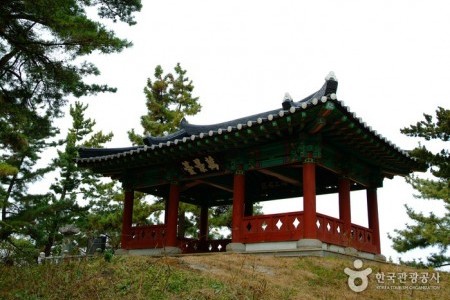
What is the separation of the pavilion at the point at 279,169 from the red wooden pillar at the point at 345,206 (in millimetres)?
30

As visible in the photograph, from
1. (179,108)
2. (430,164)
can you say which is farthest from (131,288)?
(179,108)

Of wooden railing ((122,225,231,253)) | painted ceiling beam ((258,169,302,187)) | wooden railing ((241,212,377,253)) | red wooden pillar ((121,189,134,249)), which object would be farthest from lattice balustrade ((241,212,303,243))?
red wooden pillar ((121,189,134,249))

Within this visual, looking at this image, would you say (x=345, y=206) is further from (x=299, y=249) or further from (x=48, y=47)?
(x=48, y=47)

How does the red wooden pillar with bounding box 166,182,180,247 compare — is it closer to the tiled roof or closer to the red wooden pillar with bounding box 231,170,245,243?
the tiled roof

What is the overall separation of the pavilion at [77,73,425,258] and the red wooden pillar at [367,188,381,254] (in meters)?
0.03

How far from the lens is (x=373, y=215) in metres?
16.4

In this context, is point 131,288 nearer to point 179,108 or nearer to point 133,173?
point 133,173

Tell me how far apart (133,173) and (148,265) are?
867 centimetres

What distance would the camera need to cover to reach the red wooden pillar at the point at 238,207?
14.2m

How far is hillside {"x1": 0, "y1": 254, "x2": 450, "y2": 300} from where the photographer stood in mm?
7996

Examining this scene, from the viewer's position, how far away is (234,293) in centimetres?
800

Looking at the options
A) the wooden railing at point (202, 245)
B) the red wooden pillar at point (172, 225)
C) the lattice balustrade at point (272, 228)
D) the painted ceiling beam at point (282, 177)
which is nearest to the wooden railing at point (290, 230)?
the lattice balustrade at point (272, 228)

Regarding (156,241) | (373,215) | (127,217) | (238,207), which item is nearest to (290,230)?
(238,207)

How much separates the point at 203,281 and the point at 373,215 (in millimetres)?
9271
